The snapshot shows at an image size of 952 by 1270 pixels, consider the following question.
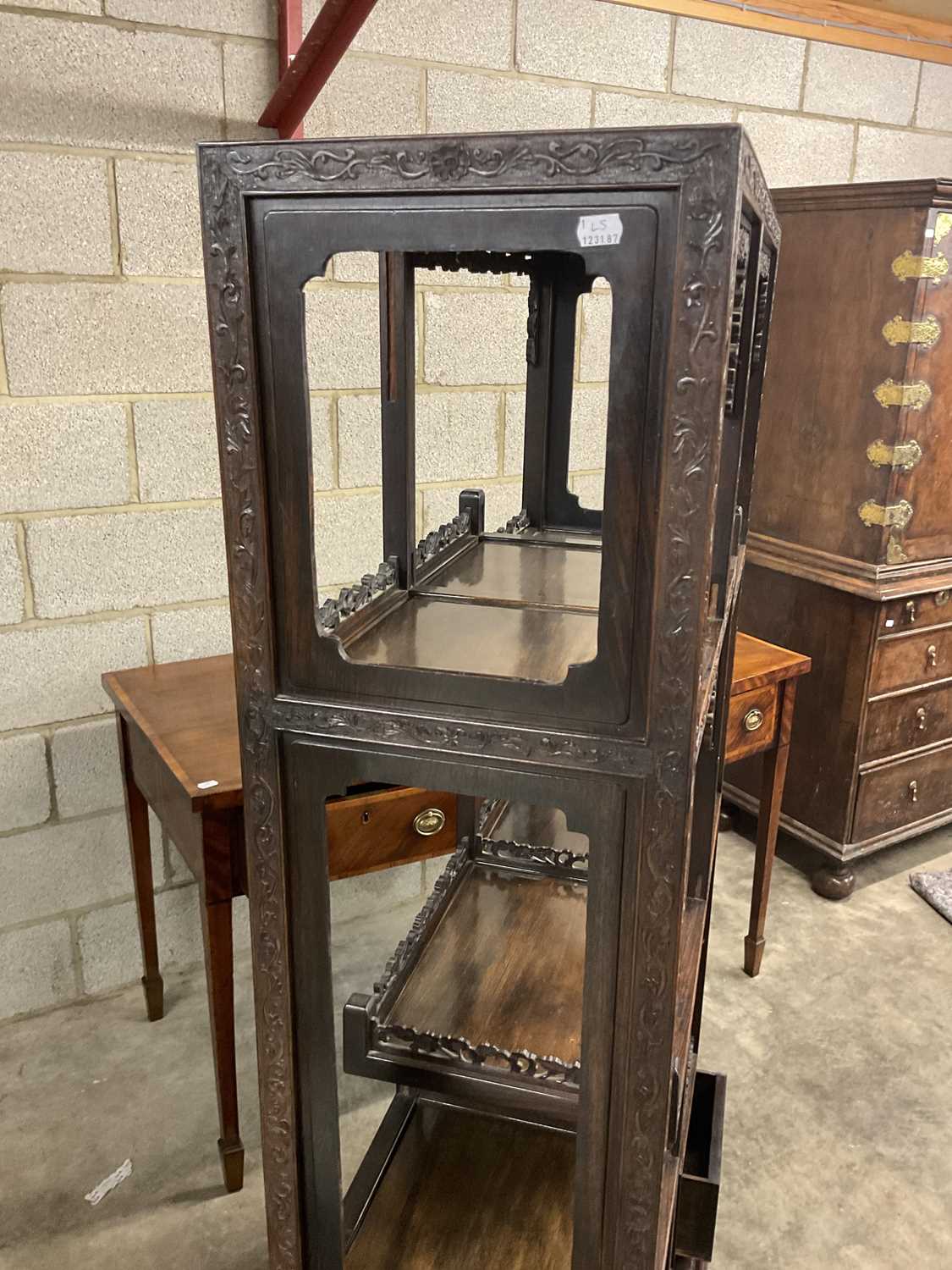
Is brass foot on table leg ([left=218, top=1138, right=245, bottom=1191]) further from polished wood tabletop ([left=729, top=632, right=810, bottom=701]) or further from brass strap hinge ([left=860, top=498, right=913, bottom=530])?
brass strap hinge ([left=860, top=498, right=913, bottom=530])

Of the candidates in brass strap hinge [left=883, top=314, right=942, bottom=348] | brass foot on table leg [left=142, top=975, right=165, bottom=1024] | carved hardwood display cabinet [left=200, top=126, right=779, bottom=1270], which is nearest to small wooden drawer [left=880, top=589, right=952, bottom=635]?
brass strap hinge [left=883, top=314, right=942, bottom=348]

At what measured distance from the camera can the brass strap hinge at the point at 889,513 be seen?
96.3 inches

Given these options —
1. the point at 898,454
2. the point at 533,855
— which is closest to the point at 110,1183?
the point at 533,855

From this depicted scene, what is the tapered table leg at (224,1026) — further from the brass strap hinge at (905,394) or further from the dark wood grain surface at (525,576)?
the brass strap hinge at (905,394)

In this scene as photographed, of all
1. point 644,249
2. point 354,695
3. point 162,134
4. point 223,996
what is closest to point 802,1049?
point 223,996

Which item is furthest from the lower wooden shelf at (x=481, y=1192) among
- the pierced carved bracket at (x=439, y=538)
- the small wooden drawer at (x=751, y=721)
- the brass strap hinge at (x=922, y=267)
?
the brass strap hinge at (x=922, y=267)

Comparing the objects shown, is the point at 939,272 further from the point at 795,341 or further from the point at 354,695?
the point at 354,695

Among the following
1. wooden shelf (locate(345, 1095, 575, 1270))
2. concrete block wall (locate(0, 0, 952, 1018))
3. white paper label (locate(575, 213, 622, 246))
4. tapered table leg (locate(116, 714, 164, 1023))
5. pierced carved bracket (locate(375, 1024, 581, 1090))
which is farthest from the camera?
tapered table leg (locate(116, 714, 164, 1023))

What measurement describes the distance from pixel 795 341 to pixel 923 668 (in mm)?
908

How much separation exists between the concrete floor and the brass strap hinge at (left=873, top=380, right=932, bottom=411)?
51.1 inches

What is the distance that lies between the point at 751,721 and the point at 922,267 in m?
1.09

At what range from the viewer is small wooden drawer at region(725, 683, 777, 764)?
84.7 inches

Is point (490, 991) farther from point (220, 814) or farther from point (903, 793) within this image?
point (903, 793)

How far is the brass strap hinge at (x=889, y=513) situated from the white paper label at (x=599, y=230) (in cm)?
188
